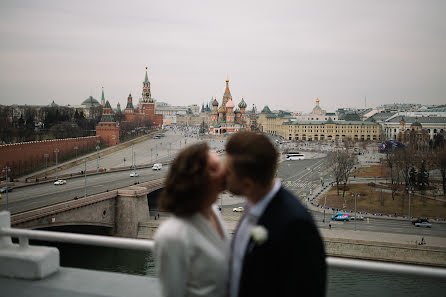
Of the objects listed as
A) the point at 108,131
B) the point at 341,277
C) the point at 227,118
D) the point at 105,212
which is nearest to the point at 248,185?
the point at 341,277

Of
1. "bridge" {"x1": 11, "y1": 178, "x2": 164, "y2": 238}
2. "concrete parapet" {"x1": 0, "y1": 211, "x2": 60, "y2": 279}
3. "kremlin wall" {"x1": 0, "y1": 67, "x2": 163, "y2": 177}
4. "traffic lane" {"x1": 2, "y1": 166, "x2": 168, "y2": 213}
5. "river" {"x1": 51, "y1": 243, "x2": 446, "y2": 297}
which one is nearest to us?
"concrete parapet" {"x1": 0, "y1": 211, "x2": 60, "y2": 279}

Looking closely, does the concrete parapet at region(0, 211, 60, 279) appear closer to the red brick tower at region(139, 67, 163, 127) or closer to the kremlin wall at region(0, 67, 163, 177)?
the kremlin wall at region(0, 67, 163, 177)

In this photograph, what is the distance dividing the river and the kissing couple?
5931mm

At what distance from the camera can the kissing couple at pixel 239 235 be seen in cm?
96

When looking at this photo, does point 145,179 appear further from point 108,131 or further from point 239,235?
point 239,235

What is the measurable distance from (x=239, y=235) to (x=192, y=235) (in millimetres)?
129

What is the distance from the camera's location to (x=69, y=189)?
15.1 metres

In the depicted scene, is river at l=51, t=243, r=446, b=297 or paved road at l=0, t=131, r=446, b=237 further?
paved road at l=0, t=131, r=446, b=237

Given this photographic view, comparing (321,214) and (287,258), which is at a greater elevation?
(287,258)

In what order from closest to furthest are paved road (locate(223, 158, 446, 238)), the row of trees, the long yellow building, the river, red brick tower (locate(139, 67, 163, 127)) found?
the river, paved road (locate(223, 158, 446, 238)), the row of trees, the long yellow building, red brick tower (locate(139, 67, 163, 127))

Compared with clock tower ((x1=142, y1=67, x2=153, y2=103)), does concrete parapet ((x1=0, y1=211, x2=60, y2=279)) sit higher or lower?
lower

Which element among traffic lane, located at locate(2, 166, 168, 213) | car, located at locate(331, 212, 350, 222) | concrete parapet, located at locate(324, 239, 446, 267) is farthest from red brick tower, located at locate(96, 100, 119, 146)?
concrete parapet, located at locate(324, 239, 446, 267)

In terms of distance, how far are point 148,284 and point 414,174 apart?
62.4 ft

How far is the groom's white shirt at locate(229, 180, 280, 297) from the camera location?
1.02 meters
